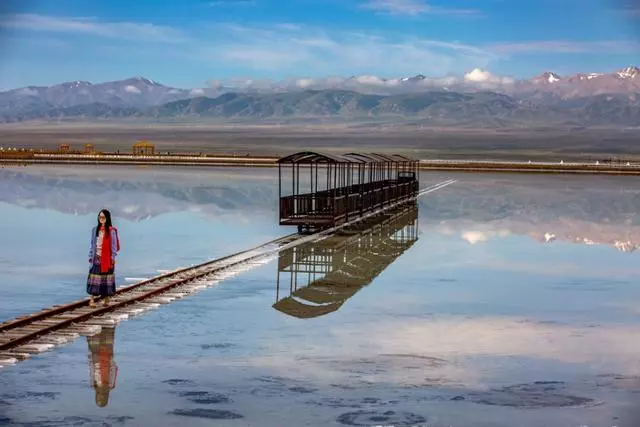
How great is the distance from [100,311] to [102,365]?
155 inches

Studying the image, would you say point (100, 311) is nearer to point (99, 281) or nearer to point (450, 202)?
point (99, 281)

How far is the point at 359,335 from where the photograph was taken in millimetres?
17656

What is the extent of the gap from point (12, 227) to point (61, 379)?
2507cm

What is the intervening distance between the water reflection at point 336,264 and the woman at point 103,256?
2.99 metres

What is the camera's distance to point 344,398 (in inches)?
524

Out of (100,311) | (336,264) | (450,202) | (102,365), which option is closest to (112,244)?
(100,311)

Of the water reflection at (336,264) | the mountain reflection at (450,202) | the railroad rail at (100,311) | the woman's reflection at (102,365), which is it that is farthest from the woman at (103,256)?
the mountain reflection at (450,202)

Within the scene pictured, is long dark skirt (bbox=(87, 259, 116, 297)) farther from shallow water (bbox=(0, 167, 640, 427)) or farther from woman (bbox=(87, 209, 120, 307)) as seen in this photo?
shallow water (bbox=(0, 167, 640, 427))

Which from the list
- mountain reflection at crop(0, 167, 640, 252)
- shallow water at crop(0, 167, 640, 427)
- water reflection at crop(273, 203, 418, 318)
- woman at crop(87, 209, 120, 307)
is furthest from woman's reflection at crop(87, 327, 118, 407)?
mountain reflection at crop(0, 167, 640, 252)

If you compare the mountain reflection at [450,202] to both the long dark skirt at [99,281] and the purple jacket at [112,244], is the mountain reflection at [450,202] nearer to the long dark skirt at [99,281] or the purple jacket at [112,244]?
the long dark skirt at [99,281]

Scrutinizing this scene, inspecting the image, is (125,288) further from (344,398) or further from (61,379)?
(344,398)

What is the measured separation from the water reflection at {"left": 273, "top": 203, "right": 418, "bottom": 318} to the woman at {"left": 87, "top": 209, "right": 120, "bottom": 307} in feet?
9.82

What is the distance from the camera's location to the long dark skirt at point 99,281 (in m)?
18.6

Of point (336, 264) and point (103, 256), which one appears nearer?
point (103, 256)
